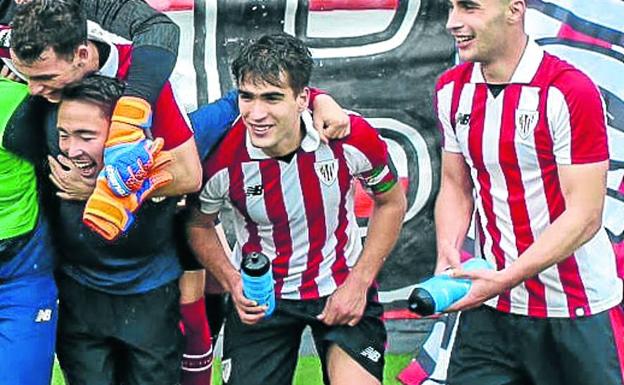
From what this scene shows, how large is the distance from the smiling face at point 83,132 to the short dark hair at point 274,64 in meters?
0.47

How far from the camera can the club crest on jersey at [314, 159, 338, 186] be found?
4633 mm

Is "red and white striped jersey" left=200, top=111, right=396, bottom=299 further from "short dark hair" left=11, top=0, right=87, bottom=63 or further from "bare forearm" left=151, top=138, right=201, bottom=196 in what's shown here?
"short dark hair" left=11, top=0, right=87, bottom=63

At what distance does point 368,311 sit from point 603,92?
140 cm

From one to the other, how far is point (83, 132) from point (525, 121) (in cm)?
135

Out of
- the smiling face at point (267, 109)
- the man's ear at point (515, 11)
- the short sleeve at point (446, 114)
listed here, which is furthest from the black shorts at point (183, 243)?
the man's ear at point (515, 11)

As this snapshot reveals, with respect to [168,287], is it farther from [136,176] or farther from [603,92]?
[603,92]

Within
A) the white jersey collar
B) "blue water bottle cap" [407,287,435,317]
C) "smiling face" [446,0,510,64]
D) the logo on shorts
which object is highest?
"smiling face" [446,0,510,64]

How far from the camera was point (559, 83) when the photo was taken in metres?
4.32

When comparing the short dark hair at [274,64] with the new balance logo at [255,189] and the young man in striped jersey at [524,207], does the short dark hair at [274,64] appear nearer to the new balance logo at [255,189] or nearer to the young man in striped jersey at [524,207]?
the new balance logo at [255,189]

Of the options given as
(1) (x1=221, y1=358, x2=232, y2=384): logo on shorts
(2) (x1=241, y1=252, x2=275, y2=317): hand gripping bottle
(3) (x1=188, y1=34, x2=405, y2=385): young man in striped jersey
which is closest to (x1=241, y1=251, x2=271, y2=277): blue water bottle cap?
(2) (x1=241, y1=252, x2=275, y2=317): hand gripping bottle

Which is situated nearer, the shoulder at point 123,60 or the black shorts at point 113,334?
the shoulder at point 123,60

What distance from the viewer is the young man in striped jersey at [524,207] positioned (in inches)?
169

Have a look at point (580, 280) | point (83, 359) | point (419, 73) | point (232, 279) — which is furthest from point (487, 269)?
point (419, 73)

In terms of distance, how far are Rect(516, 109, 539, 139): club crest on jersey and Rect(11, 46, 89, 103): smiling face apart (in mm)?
1336
